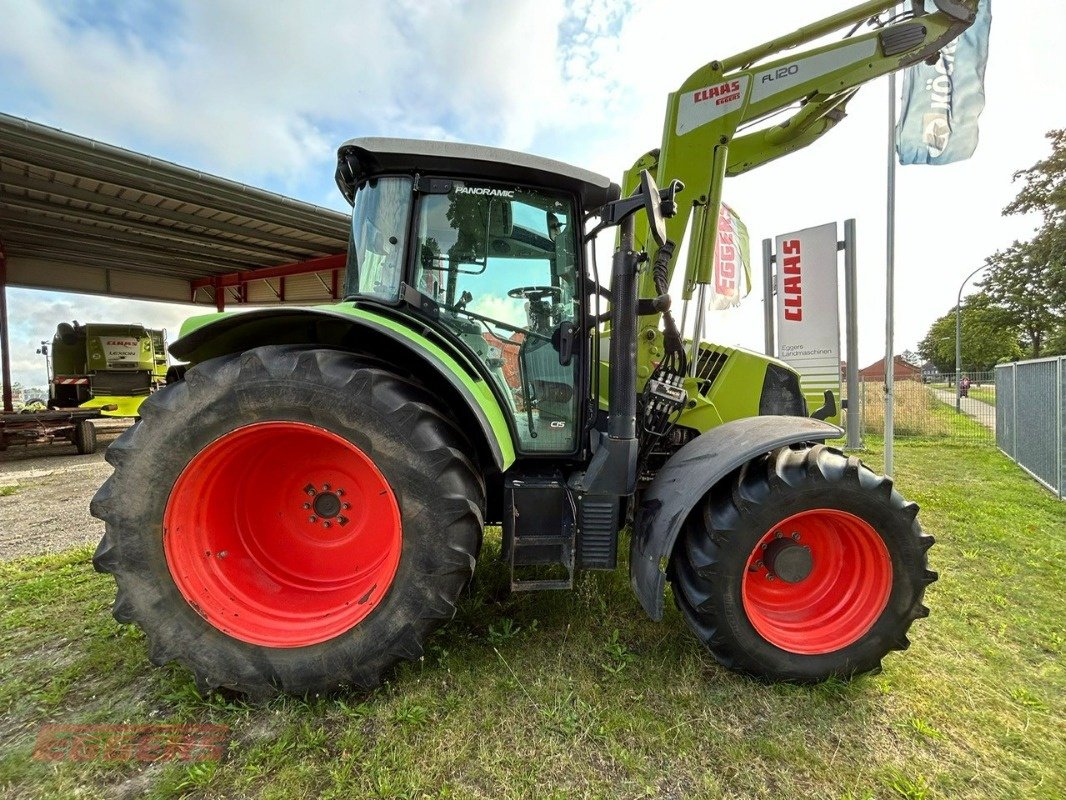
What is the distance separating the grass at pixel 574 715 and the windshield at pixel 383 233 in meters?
1.65

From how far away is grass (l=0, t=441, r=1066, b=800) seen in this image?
5.29ft

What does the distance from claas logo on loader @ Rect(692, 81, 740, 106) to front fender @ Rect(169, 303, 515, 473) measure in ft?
6.03

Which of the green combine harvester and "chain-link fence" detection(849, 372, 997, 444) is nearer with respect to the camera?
the green combine harvester

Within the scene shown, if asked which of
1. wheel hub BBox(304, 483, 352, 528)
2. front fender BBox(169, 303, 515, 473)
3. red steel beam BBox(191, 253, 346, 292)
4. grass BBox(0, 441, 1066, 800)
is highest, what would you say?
red steel beam BBox(191, 253, 346, 292)

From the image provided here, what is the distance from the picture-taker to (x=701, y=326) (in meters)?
2.59

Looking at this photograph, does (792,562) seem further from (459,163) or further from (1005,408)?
(1005,408)

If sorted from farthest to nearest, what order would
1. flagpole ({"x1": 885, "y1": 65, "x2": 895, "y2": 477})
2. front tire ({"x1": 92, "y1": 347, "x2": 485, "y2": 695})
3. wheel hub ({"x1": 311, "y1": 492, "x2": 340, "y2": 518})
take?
flagpole ({"x1": 885, "y1": 65, "x2": 895, "y2": 477}) < wheel hub ({"x1": 311, "y1": 492, "x2": 340, "y2": 518}) < front tire ({"x1": 92, "y1": 347, "x2": 485, "y2": 695})

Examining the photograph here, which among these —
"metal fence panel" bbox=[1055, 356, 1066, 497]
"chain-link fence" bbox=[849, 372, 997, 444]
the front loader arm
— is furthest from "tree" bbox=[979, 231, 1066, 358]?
the front loader arm

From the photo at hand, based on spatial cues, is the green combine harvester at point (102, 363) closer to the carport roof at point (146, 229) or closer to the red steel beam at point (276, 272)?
the carport roof at point (146, 229)

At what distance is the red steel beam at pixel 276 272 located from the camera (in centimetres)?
1196

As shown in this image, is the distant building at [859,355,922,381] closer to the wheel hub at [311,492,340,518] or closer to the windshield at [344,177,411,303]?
the windshield at [344,177,411,303]

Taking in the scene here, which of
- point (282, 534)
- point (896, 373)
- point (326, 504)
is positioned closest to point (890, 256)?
point (326, 504)

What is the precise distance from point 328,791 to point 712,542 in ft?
5.16

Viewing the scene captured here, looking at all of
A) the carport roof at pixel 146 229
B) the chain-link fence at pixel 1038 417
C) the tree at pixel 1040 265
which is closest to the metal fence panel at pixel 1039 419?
the chain-link fence at pixel 1038 417
